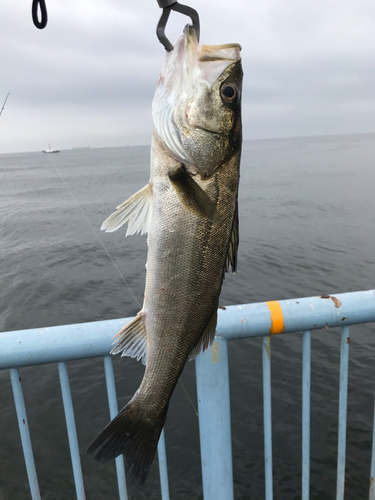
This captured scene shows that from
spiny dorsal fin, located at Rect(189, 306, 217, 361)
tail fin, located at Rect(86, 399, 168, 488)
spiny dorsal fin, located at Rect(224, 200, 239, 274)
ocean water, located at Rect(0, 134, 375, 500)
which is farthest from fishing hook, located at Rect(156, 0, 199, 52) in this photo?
ocean water, located at Rect(0, 134, 375, 500)

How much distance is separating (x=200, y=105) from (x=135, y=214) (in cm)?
62

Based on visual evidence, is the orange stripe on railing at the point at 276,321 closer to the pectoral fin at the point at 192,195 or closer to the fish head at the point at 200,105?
the pectoral fin at the point at 192,195

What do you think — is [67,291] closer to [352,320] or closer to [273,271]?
[273,271]

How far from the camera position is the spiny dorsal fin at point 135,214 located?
5.60 feet

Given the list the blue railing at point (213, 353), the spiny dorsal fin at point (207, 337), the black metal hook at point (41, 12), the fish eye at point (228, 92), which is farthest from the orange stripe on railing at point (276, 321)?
the black metal hook at point (41, 12)

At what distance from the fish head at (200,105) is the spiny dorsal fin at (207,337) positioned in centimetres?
67

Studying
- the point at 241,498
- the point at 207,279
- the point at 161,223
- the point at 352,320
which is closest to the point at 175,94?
the point at 161,223

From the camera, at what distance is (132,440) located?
1.63 meters

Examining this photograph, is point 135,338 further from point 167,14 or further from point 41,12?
point 41,12

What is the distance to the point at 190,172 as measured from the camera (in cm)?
165

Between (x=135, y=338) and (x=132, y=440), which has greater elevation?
(x=135, y=338)

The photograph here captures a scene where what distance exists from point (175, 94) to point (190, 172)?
1.30 feet

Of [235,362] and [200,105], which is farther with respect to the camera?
[235,362]

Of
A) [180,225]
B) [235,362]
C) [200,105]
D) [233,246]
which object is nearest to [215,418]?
[233,246]
